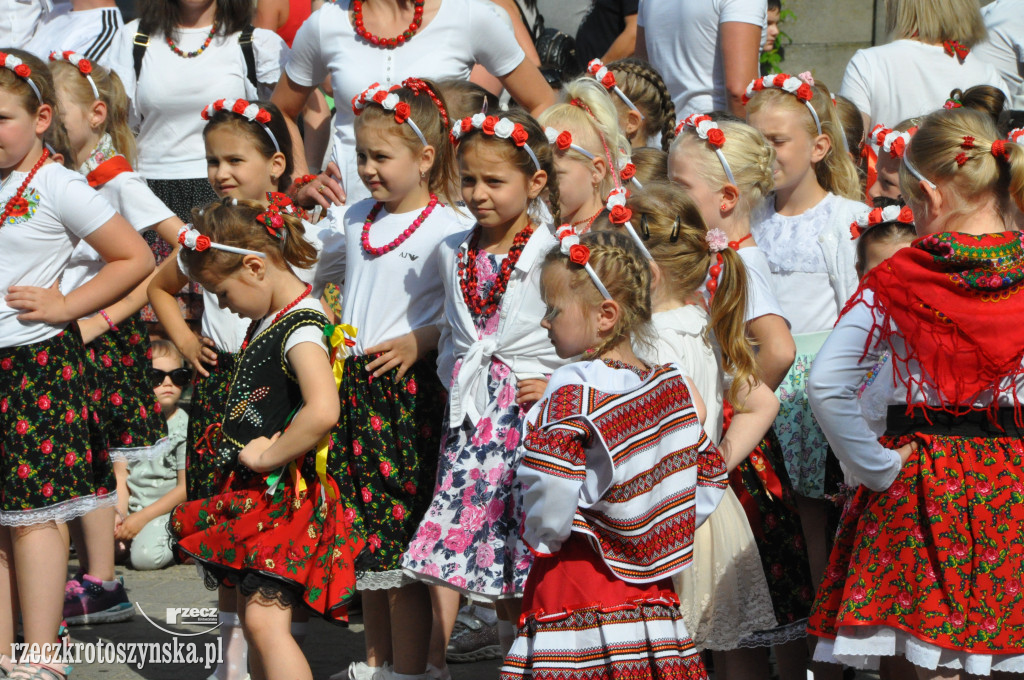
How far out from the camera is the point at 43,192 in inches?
181

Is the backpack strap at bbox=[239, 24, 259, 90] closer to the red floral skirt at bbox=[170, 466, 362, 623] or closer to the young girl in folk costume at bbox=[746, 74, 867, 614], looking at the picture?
the young girl in folk costume at bbox=[746, 74, 867, 614]

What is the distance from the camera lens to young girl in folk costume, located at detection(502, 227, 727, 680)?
3133 millimetres

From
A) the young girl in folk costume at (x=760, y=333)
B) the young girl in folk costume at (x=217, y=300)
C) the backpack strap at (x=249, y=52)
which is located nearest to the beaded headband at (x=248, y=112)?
the young girl in folk costume at (x=217, y=300)

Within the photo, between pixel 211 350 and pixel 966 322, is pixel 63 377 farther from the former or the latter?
pixel 966 322

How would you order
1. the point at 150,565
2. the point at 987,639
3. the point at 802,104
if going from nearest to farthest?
1. the point at 987,639
2. the point at 802,104
3. the point at 150,565

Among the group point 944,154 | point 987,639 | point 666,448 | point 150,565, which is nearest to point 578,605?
point 666,448

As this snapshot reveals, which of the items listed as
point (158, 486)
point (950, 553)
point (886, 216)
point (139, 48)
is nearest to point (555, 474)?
point (950, 553)

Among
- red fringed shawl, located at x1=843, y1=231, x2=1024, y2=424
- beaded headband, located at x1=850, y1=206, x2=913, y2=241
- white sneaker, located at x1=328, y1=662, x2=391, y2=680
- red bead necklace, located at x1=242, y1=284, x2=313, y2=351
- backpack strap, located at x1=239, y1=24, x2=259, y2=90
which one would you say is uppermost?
backpack strap, located at x1=239, y1=24, x2=259, y2=90

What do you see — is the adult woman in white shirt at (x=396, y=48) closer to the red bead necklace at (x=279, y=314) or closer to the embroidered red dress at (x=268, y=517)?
the red bead necklace at (x=279, y=314)

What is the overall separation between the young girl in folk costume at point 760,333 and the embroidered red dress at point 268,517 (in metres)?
1.36

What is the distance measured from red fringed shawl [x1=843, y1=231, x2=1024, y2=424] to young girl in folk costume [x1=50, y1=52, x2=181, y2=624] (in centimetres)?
337

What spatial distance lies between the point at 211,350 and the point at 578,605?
2.25 m

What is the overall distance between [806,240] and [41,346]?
9.44 feet

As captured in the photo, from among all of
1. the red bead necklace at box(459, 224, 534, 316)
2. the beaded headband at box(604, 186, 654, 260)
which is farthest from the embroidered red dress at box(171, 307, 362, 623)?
the beaded headband at box(604, 186, 654, 260)
